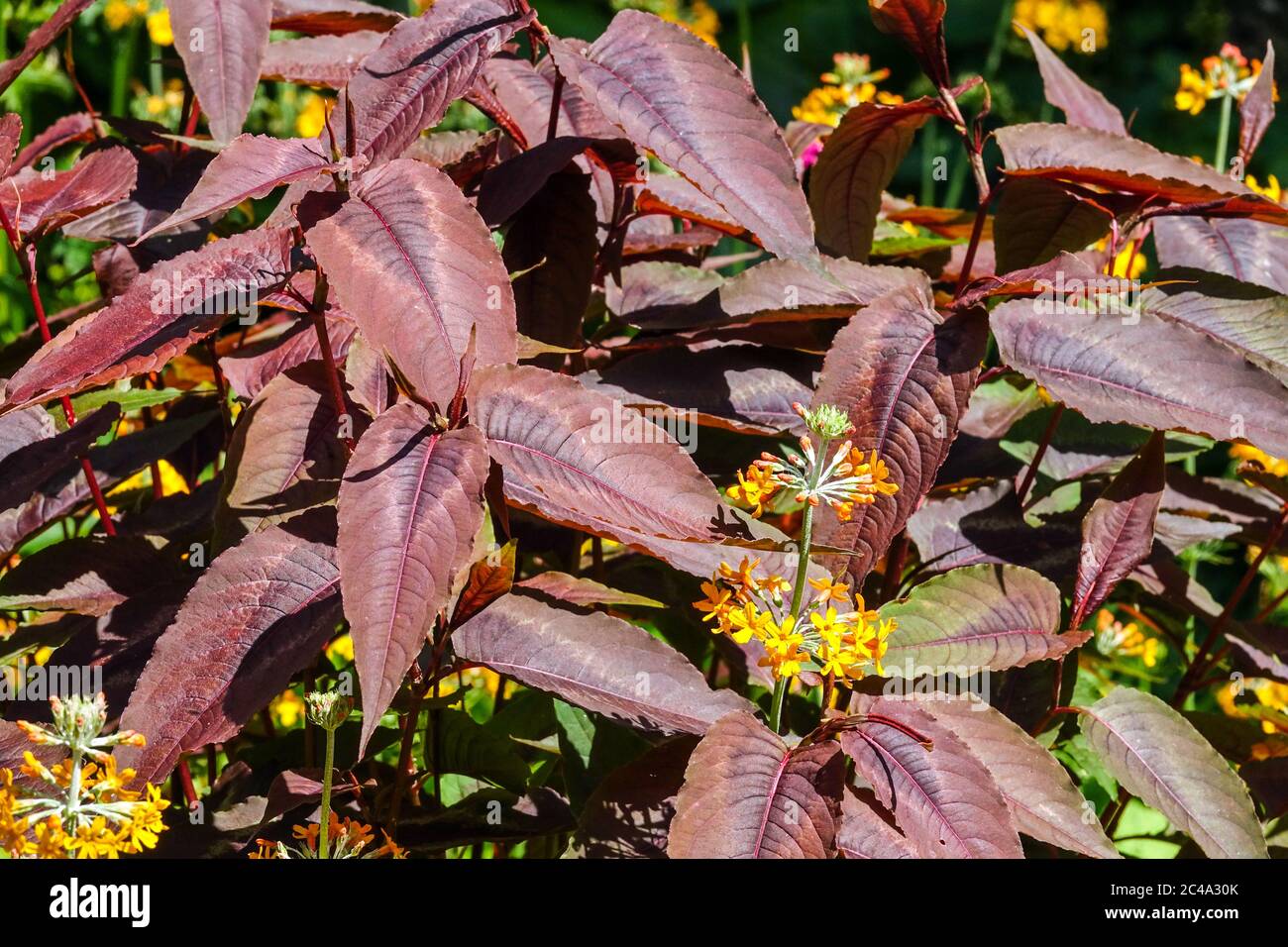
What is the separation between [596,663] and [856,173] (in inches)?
25.0

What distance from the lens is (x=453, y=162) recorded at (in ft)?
4.61

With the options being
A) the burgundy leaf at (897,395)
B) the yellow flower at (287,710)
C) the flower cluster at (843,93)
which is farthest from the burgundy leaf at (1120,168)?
the yellow flower at (287,710)

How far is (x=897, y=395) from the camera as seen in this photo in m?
1.17

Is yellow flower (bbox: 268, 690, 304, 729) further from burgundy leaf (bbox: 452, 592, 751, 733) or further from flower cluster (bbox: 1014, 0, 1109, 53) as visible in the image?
flower cluster (bbox: 1014, 0, 1109, 53)

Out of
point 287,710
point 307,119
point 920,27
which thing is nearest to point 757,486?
point 920,27

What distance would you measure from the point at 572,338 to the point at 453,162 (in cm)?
24

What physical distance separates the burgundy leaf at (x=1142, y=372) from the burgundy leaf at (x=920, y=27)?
0.86ft

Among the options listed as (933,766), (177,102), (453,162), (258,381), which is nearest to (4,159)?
(258,381)

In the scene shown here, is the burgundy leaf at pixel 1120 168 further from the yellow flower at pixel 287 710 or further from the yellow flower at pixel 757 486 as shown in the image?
the yellow flower at pixel 287 710

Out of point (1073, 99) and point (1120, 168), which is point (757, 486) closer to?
point (1120, 168)

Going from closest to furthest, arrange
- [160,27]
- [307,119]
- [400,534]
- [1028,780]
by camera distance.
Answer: [400,534] → [1028,780] → [160,27] → [307,119]

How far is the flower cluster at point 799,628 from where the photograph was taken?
1010 mm

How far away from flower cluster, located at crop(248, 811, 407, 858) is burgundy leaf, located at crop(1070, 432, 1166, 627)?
647 millimetres
